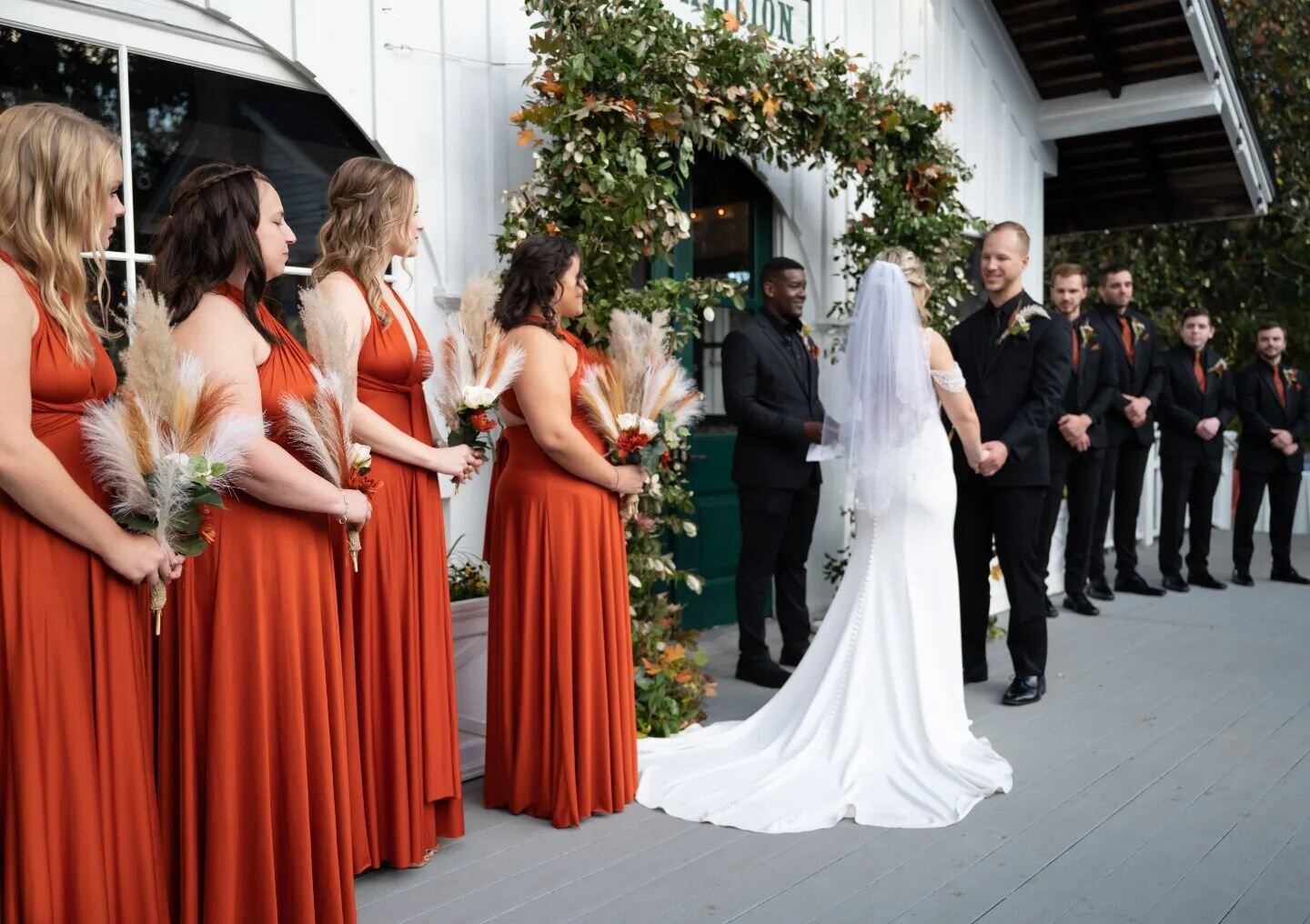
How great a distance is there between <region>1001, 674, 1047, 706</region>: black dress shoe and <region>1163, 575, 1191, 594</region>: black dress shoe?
3735mm

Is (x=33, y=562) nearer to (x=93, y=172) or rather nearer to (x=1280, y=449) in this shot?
(x=93, y=172)

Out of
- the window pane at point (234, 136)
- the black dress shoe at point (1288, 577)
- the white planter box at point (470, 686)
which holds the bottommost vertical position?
the black dress shoe at point (1288, 577)

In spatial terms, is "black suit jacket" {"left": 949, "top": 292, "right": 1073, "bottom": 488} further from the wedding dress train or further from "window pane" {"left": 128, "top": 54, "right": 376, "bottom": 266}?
"window pane" {"left": 128, "top": 54, "right": 376, "bottom": 266}

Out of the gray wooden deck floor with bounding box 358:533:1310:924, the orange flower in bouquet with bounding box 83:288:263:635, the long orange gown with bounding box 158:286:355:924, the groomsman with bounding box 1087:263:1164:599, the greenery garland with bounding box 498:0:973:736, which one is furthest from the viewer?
the groomsman with bounding box 1087:263:1164:599

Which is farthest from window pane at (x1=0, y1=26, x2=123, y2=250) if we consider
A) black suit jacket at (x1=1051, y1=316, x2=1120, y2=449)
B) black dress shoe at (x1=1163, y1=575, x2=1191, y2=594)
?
black dress shoe at (x1=1163, y1=575, x2=1191, y2=594)

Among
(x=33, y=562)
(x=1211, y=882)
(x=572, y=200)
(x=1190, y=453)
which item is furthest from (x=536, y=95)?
(x=1190, y=453)

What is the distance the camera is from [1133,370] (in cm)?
816

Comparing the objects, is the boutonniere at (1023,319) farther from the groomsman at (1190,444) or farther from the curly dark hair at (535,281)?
the groomsman at (1190,444)

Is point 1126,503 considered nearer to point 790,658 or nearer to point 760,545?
point 790,658

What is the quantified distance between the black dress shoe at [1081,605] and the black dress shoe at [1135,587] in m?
0.82

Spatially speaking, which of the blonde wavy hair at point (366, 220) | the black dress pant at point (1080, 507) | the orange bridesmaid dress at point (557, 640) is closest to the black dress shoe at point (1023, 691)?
the black dress pant at point (1080, 507)

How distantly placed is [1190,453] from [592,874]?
6.99m

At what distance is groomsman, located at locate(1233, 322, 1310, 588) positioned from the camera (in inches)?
356

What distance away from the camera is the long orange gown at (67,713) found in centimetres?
227
